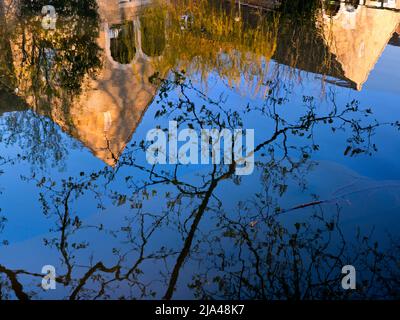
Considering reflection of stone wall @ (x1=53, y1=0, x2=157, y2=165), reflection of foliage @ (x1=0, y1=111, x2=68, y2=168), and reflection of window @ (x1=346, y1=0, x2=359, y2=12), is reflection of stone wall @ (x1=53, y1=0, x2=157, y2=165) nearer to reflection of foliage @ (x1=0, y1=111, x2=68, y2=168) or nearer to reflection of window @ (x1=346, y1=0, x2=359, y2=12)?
reflection of foliage @ (x1=0, y1=111, x2=68, y2=168)

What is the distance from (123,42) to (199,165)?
3420 mm

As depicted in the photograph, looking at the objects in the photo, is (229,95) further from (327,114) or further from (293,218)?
(293,218)

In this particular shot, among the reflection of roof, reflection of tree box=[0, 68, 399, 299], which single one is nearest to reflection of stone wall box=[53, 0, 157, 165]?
reflection of tree box=[0, 68, 399, 299]

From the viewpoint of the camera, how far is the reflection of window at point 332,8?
7643 mm

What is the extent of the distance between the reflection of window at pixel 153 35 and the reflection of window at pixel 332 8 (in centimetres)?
316

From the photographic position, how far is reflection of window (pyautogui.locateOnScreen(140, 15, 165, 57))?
18.8ft

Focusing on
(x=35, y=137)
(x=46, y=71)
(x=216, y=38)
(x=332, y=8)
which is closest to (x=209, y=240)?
(x=35, y=137)

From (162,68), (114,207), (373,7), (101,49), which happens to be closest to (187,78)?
(162,68)

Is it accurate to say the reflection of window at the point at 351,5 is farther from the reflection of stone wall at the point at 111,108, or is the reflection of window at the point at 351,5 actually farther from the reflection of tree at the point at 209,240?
the reflection of tree at the point at 209,240

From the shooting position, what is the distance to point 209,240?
2.69 metres

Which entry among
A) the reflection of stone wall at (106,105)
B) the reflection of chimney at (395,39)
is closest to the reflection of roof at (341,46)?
the reflection of chimney at (395,39)

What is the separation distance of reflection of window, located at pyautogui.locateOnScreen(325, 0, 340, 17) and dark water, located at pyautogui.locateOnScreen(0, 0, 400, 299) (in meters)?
1.00

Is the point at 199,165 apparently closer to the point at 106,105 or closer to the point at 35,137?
the point at 106,105
